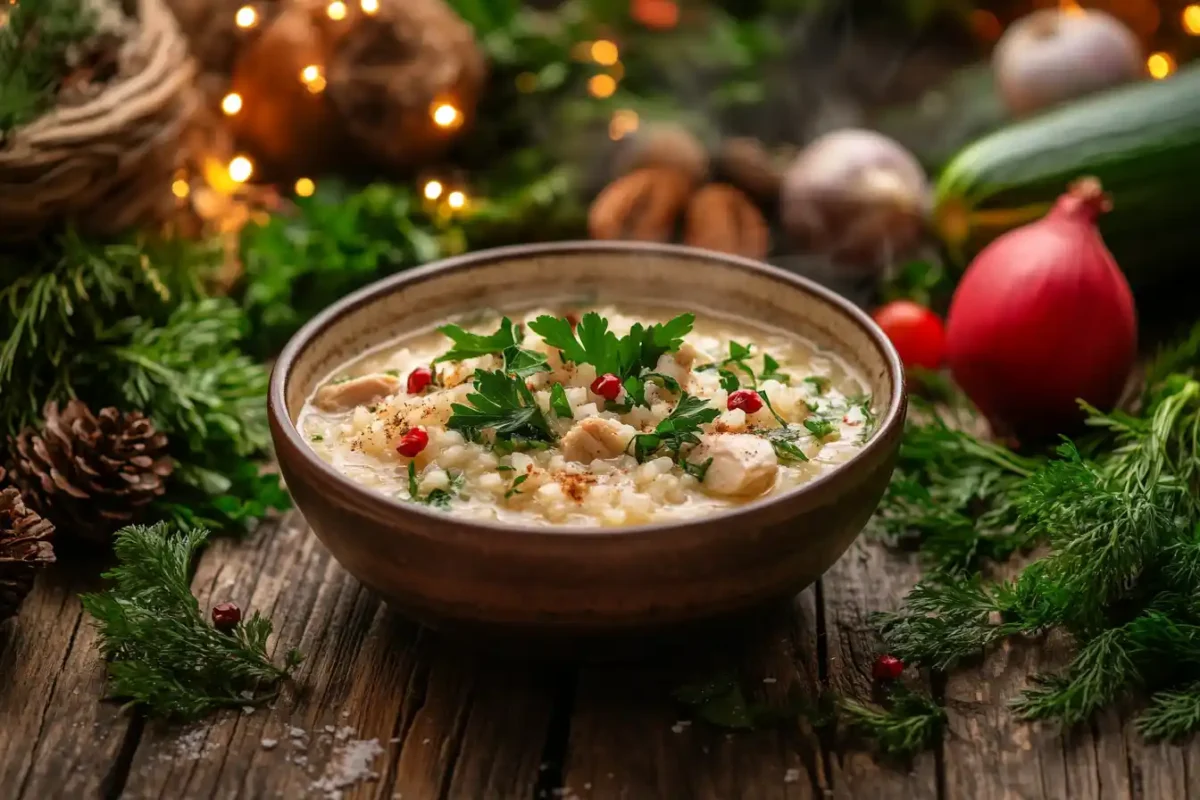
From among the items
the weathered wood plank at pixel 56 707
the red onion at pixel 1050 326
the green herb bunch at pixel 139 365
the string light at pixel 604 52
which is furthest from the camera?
the string light at pixel 604 52

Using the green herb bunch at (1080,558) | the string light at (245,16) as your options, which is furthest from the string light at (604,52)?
the green herb bunch at (1080,558)

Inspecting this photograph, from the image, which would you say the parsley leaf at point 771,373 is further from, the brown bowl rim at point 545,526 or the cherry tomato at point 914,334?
the cherry tomato at point 914,334

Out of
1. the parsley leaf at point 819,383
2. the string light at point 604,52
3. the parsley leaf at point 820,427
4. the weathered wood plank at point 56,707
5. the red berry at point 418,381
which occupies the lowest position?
the weathered wood plank at point 56,707

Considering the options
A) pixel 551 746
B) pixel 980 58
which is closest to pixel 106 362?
pixel 551 746

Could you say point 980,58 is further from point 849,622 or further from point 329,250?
point 849,622

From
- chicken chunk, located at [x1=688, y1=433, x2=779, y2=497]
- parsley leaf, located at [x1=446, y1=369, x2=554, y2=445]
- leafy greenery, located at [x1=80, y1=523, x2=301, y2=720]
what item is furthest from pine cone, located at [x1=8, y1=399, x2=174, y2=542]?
chicken chunk, located at [x1=688, y1=433, x2=779, y2=497]

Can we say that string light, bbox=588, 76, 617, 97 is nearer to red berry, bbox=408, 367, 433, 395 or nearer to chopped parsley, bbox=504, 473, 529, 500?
red berry, bbox=408, 367, 433, 395

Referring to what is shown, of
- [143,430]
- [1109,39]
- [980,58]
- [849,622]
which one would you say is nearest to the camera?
[849,622]
